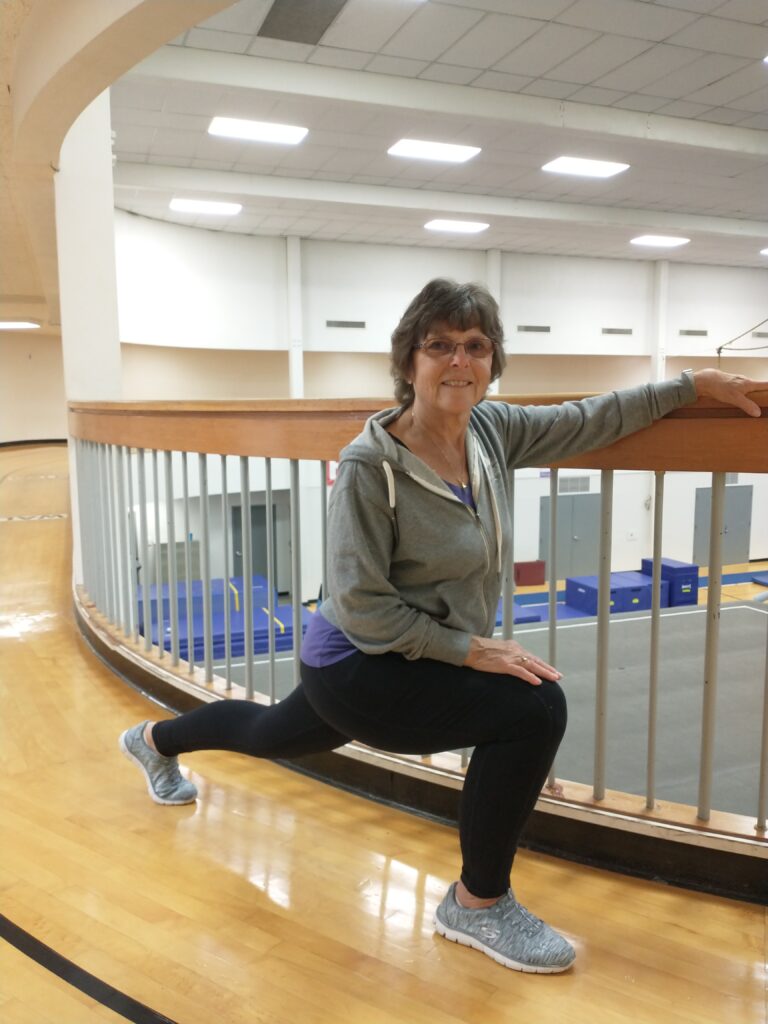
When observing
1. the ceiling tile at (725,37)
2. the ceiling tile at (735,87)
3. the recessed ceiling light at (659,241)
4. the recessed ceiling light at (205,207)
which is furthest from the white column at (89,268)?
the recessed ceiling light at (659,241)

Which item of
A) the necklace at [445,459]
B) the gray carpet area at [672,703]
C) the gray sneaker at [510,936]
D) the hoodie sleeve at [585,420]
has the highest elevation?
the hoodie sleeve at [585,420]

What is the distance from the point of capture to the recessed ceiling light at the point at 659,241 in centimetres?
1308

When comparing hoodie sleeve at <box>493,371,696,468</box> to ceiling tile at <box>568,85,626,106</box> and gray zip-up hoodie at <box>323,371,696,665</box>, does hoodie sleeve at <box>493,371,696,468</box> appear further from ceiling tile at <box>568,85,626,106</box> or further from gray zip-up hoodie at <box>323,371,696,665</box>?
ceiling tile at <box>568,85,626,106</box>

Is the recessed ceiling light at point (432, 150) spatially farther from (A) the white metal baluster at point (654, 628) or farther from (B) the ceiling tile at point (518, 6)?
(A) the white metal baluster at point (654, 628)

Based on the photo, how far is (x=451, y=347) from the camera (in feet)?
4.70

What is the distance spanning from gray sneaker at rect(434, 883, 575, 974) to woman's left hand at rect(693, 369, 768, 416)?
3.26 ft

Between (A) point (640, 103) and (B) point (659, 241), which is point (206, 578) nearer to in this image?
(A) point (640, 103)

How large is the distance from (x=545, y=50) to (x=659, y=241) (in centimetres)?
800

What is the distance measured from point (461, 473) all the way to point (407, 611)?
0.96 ft

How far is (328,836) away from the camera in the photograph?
1.87m

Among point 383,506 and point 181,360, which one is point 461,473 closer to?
point 383,506

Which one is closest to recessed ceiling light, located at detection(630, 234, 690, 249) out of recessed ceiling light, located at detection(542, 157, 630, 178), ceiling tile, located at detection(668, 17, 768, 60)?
recessed ceiling light, located at detection(542, 157, 630, 178)

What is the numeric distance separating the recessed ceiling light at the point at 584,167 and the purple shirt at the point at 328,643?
8.66 meters

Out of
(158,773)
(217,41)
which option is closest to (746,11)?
(217,41)
